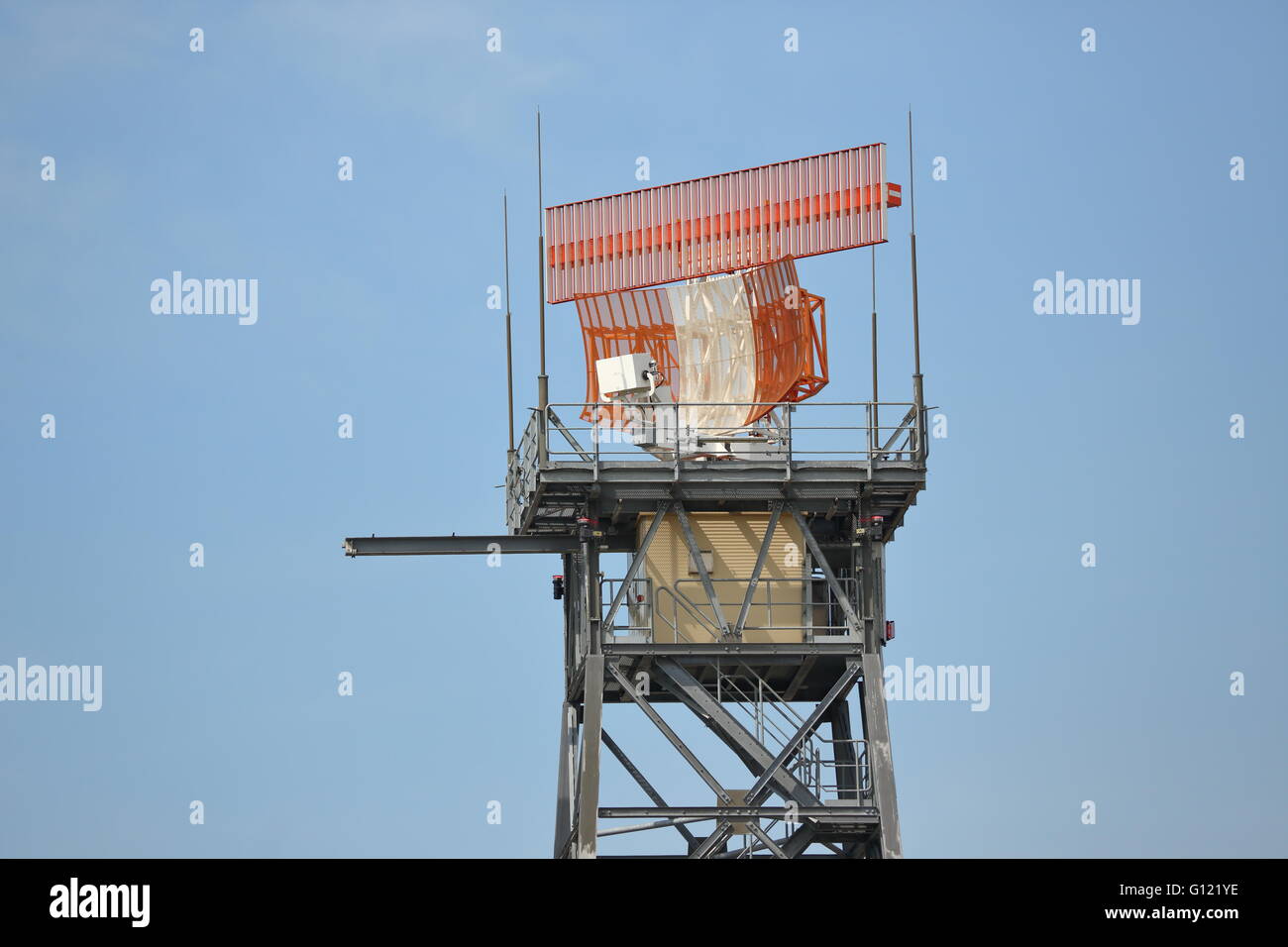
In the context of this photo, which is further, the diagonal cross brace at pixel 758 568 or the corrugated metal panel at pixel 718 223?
the corrugated metal panel at pixel 718 223

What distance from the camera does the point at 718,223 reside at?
69938mm

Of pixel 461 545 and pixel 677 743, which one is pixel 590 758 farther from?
pixel 461 545

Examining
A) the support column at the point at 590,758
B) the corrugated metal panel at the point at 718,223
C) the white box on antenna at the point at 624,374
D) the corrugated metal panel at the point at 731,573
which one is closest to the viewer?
the support column at the point at 590,758

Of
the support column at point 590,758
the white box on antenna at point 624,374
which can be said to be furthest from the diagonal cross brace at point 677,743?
the white box on antenna at point 624,374

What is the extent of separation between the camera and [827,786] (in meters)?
66.9

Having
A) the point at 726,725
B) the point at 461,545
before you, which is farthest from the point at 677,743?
the point at 461,545

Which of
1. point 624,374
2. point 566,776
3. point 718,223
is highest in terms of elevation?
point 718,223

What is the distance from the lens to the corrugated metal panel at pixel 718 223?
68750 millimetres

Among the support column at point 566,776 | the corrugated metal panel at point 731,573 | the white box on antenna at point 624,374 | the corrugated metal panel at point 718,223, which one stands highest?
the corrugated metal panel at point 718,223

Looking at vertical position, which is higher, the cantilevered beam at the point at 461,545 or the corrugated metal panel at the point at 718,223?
the corrugated metal panel at the point at 718,223

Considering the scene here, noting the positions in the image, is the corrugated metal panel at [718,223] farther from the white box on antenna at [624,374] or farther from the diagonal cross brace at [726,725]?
the diagonal cross brace at [726,725]

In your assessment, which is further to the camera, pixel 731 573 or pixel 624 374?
pixel 624 374

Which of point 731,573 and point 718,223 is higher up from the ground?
point 718,223
